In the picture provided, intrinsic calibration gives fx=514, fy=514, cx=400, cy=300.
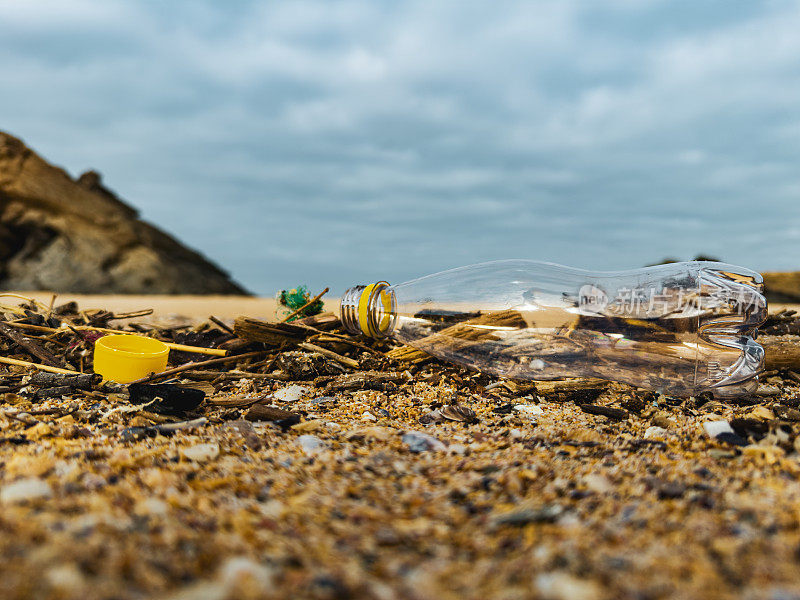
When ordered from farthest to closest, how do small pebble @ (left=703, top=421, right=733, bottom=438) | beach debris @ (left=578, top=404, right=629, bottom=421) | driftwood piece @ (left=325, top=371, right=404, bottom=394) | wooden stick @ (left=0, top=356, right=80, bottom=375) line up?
wooden stick @ (left=0, top=356, right=80, bottom=375) → driftwood piece @ (left=325, top=371, right=404, bottom=394) → beach debris @ (left=578, top=404, right=629, bottom=421) → small pebble @ (left=703, top=421, right=733, bottom=438)

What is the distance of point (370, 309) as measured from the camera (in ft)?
8.61

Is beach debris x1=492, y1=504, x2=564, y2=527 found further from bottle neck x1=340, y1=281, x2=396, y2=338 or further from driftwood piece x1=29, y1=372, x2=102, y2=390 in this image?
driftwood piece x1=29, y1=372, x2=102, y2=390

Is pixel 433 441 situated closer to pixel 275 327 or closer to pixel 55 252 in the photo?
pixel 275 327

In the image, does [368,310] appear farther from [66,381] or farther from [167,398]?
[66,381]

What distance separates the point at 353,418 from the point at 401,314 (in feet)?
2.72

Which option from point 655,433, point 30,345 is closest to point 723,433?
point 655,433

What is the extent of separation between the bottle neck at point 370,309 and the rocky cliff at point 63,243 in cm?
1231

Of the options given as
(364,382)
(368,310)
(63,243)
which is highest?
(63,243)

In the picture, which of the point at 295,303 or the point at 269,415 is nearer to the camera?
the point at 269,415

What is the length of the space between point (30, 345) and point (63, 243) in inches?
509

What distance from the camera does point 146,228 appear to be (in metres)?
15.5

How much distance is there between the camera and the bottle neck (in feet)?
8.63

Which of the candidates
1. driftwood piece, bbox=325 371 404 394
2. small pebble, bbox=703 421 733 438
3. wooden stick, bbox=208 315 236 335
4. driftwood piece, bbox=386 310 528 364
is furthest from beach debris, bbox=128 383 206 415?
small pebble, bbox=703 421 733 438

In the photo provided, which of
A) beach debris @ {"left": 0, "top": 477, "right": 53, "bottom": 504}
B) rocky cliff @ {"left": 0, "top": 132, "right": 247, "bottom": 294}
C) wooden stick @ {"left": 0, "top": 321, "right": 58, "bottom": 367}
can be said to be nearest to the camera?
beach debris @ {"left": 0, "top": 477, "right": 53, "bottom": 504}
